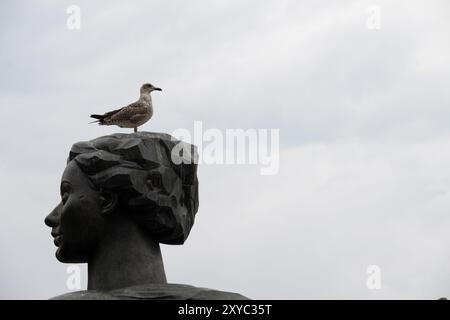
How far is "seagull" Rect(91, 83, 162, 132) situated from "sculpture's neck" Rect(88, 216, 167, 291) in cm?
310

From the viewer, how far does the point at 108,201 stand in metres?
15.3

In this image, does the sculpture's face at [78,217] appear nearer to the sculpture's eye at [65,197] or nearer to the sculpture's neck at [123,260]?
the sculpture's eye at [65,197]

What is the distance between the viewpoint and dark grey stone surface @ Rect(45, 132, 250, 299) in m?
15.2

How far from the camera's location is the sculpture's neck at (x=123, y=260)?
15109 mm

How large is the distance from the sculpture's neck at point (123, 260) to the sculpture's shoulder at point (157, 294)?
0.27 m

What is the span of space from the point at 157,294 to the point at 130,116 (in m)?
4.18

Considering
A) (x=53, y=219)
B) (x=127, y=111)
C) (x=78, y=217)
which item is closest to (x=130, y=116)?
(x=127, y=111)

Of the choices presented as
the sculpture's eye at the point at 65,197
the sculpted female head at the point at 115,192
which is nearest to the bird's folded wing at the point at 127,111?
the sculpted female head at the point at 115,192

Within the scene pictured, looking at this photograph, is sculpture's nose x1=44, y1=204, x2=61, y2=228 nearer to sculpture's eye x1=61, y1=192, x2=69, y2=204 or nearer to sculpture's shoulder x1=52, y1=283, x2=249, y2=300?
sculpture's eye x1=61, y1=192, x2=69, y2=204

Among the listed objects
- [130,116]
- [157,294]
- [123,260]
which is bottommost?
[157,294]

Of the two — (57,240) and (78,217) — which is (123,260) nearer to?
(78,217)

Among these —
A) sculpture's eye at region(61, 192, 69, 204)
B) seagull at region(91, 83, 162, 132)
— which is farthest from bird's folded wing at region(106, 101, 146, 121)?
sculpture's eye at region(61, 192, 69, 204)

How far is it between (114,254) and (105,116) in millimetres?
3621
